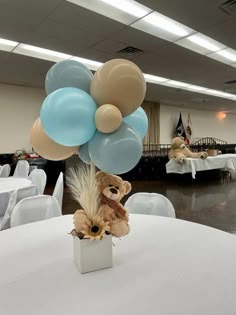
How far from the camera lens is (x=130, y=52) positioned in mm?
5020

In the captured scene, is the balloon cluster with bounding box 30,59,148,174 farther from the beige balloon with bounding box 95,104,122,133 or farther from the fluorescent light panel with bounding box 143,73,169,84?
the fluorescent light panel with bounding box 143,73,169,84

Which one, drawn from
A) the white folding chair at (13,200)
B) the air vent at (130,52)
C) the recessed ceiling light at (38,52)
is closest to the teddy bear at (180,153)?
the air vent at (130,52)

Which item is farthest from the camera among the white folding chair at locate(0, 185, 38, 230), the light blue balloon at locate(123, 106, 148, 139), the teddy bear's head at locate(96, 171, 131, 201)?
the white folding chair at locate(0, 185, 38, 230)

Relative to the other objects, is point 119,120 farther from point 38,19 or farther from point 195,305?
point 38,19

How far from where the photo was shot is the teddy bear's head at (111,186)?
1177 mm

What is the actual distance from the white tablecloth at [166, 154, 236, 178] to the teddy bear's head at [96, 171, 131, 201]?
5.65 metres

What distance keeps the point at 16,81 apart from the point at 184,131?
26.8 feet

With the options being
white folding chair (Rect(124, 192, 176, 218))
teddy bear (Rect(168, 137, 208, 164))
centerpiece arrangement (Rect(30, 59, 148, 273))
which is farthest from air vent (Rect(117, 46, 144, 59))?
centerpiece arrangement (Rect(30, 59, 148, 273))

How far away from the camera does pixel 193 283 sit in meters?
1.00

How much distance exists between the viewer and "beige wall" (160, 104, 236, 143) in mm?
12023

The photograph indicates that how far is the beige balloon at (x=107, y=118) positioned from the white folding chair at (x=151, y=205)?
1081 mm

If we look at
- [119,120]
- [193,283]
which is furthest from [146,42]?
[193,283]

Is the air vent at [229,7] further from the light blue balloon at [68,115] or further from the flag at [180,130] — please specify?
the flag at [180,130]

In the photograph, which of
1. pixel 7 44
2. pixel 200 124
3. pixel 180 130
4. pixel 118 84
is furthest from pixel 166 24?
pixel 200 124
